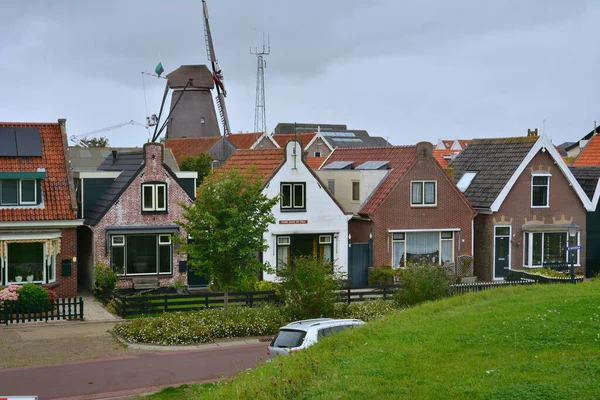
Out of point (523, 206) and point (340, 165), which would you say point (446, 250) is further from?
point (340, 165)

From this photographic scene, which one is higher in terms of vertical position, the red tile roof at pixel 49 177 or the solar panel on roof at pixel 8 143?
the solar panel on roof at pixel 8 143

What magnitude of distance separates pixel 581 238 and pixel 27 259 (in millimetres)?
27570

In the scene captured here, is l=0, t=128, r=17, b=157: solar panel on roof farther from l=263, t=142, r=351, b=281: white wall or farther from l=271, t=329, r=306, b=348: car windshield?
l=271, t=329, r=306, b=348: car windshield

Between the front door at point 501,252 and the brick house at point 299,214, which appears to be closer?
the brick house at point 299,214

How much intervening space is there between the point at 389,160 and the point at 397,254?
15.8ft

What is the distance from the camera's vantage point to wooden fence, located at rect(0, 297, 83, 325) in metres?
29.4

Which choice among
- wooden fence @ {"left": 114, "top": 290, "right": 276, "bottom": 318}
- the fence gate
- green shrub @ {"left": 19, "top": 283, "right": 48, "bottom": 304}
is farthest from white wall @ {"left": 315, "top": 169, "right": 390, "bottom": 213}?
green shrub @ {"left": 19, "top": 283, "right": 48, "bottom": 304}

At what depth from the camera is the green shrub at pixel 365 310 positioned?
1154 inches

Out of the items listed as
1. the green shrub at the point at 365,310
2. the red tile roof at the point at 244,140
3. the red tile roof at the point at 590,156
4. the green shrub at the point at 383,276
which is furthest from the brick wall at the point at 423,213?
the red tile roof at the point at 244,140

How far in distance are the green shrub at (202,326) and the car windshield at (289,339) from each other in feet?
20.9

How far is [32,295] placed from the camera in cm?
3009

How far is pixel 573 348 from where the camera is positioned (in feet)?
A: 52.2

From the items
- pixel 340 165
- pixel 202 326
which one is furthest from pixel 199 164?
pixel 202 326

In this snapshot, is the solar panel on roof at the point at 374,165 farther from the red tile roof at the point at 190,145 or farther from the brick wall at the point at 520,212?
the red tile roof at the point at 190,145
